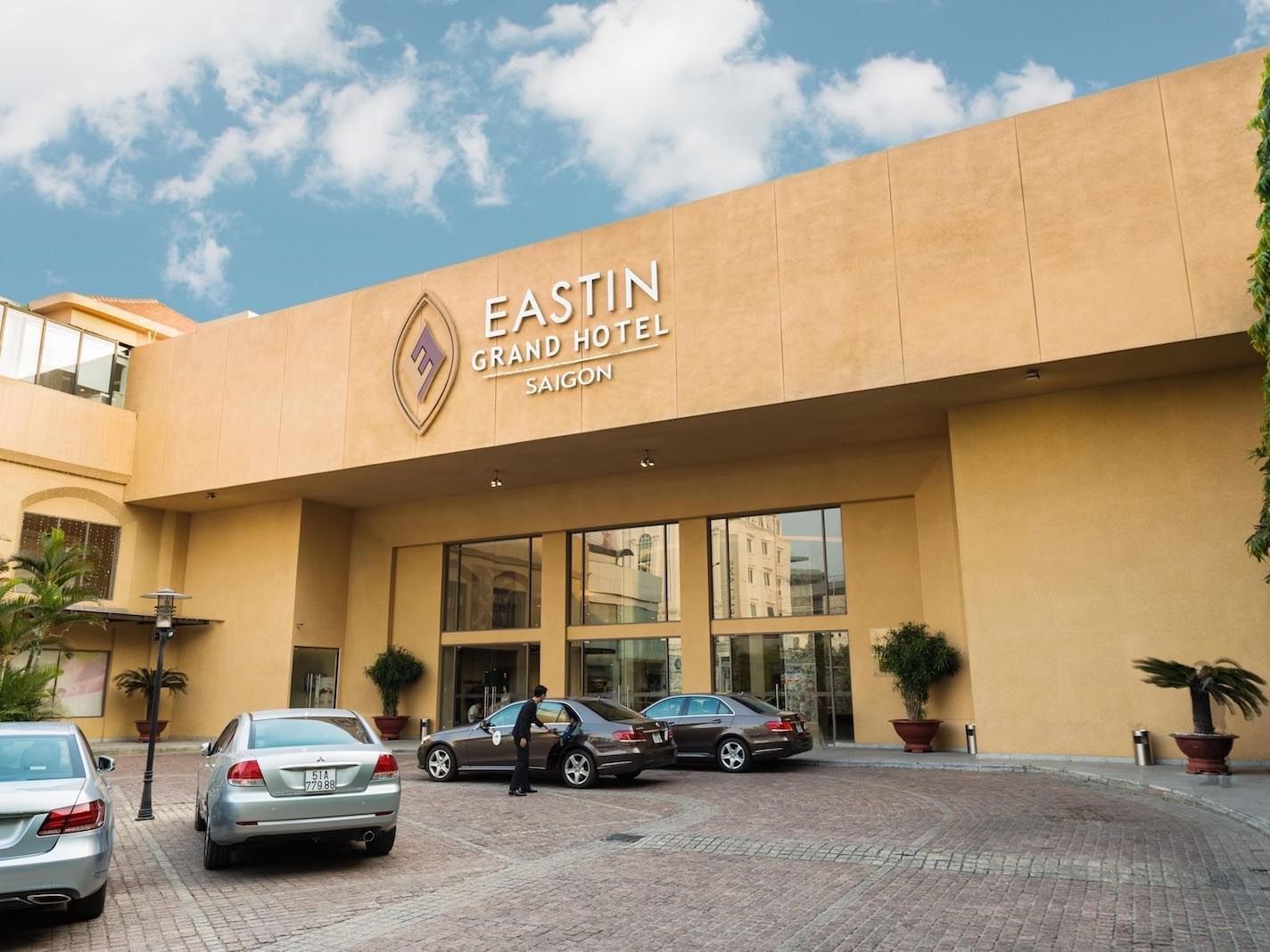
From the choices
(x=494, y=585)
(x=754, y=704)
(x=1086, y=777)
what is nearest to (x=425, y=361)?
(x=494, y=585)

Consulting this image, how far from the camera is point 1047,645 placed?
16281 mm

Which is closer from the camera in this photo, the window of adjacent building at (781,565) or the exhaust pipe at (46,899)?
the exhaust pipe at (46,899)

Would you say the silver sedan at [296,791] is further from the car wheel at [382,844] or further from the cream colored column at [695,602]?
the cream colored column at [695,602]

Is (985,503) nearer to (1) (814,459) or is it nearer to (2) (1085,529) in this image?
(2) (1085,529)

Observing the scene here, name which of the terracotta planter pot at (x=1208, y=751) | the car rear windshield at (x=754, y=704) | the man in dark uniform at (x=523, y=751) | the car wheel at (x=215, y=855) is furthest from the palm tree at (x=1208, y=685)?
the car wheel at (x=215, y=855)

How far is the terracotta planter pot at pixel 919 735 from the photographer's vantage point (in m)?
18.4

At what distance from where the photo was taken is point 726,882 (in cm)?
757

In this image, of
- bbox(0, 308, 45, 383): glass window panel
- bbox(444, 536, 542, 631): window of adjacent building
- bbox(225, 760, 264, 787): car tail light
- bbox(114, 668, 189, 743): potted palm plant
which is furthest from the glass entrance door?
bbox(0, 308, 45, 383): glass window panel

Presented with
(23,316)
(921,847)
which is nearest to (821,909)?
(921,847)

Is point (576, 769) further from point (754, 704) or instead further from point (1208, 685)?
point (1208, 685)

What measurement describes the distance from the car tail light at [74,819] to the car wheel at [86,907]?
632 millimetres

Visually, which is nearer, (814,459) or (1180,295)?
(1180,295)

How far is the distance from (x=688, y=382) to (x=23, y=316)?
18.5 meters

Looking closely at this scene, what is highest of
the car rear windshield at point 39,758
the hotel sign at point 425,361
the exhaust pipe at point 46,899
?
→ the hotel sign at point 425,361
